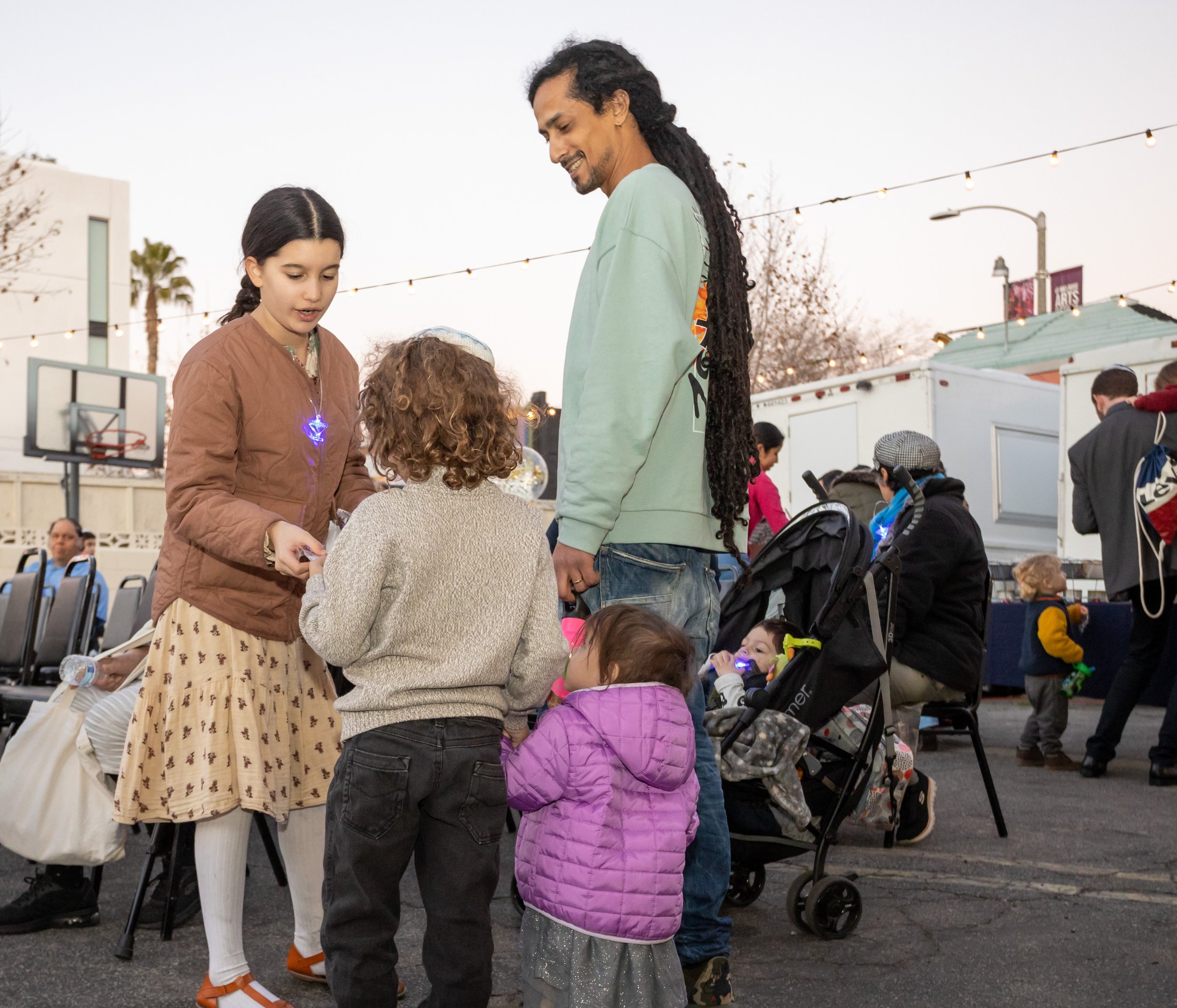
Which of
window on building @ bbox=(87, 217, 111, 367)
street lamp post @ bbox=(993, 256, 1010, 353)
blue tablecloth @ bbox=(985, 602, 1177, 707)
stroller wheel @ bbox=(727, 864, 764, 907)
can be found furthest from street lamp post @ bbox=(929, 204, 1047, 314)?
window on building @ bbox=(87, 217, 111, 367)

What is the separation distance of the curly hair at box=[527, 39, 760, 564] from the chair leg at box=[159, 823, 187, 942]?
1.83m

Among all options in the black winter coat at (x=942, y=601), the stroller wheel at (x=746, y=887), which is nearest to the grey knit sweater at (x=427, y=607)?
the stroller wheel at (x=746, y=887)

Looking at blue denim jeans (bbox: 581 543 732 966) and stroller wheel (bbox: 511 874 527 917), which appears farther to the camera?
stroller wheel (bbox: 511 874 527 917)

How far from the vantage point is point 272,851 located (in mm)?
4035

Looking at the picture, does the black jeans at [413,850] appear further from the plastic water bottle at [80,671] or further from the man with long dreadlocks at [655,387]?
the plastic water bottle at [80,671]

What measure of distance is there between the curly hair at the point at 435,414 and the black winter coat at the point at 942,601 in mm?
2916

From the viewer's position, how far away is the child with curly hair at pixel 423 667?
2.21 meters

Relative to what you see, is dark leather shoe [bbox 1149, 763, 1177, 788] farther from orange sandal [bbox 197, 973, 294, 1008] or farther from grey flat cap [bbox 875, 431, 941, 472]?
orange sandal [bbox 197, 973, 294, 1008]

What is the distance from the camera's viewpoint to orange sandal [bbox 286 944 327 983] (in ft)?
9.76

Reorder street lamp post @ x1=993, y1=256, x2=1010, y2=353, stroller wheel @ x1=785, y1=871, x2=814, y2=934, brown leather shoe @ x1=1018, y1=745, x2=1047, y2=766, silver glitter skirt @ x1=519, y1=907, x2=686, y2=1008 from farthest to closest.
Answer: street lamp post @ x1=993, y1=256, x2=1010, y2=353, brown leather shoe @ x1=1018, y1=745, x2=1047, y2=766, stroller wheel @ x1=785, y1=871, x2=814, y2=934, silver glitter skirt @ x1=519, y1=907, x2=686, y2=1008

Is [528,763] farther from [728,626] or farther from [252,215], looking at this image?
[728,626]

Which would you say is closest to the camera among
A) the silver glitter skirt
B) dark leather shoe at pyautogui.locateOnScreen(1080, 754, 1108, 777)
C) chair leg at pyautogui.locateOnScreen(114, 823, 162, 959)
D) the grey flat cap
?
the silver glitter skirt

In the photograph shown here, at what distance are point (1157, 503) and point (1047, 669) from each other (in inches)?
45.8

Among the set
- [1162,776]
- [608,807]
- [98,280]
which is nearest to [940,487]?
[1162,776]
